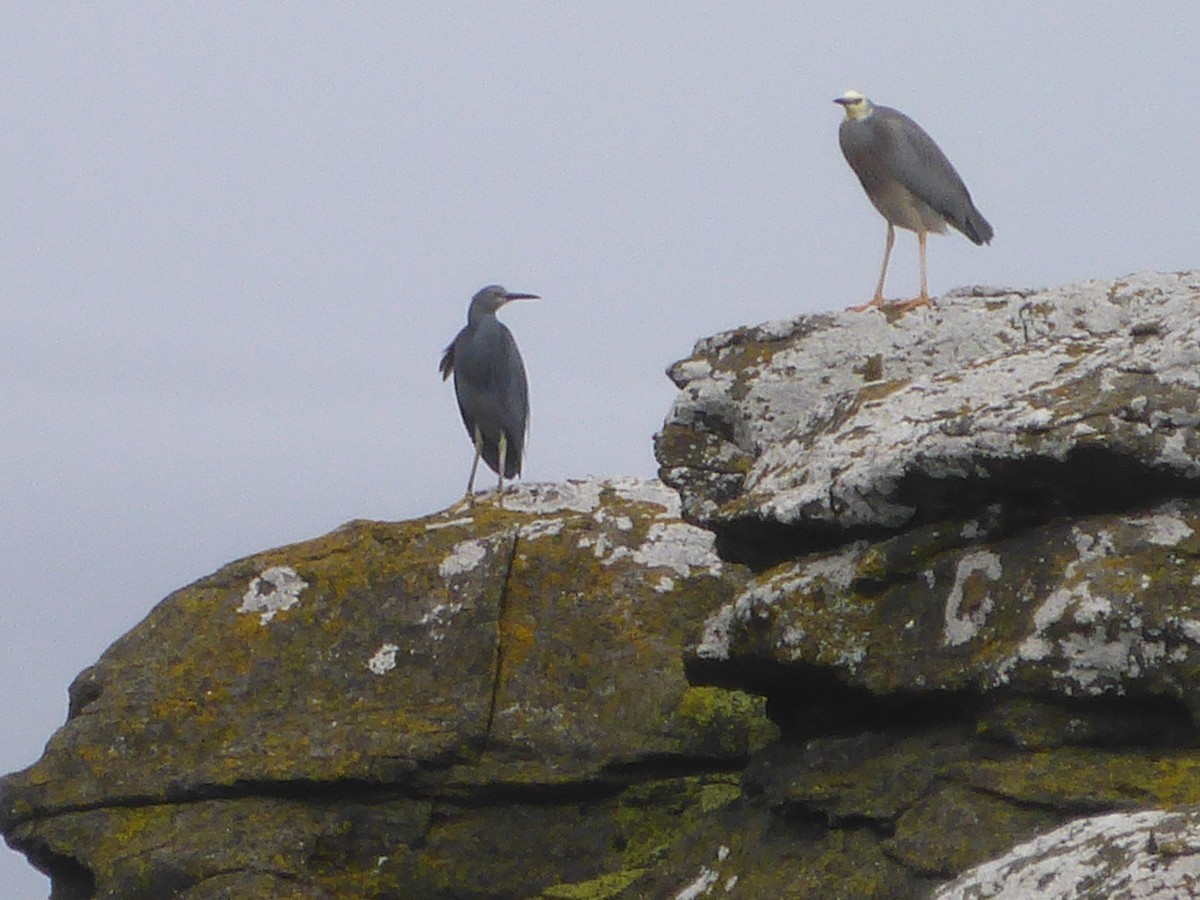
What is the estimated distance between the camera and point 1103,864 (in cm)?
459

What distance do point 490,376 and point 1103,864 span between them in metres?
12.1

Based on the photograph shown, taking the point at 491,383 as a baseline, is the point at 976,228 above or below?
above

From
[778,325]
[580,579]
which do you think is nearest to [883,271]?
[778,325]

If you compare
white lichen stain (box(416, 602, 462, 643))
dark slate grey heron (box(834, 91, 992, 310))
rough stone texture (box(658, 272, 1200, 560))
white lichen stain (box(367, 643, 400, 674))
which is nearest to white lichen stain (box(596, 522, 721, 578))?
rough stone texture (box(658, 272, 1200, 560))

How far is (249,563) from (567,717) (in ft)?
7.74

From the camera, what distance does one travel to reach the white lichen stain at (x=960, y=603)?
7.09 meters

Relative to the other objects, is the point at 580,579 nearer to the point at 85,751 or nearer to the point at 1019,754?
the point at 85,751

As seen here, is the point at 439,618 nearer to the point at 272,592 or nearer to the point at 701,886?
the point at 272,592

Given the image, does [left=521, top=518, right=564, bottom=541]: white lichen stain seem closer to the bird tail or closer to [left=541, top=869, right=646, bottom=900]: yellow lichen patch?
[left=541, top=869, right=646, bottom=900]: yellow lichen patch

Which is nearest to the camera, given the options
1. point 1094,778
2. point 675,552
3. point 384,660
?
point 1094,778

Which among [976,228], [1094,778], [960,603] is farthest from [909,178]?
[1094,778]

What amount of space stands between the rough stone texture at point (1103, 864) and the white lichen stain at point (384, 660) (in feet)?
16.0

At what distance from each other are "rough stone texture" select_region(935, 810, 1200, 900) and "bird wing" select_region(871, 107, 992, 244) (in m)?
9.46

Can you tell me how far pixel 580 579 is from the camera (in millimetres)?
9766
